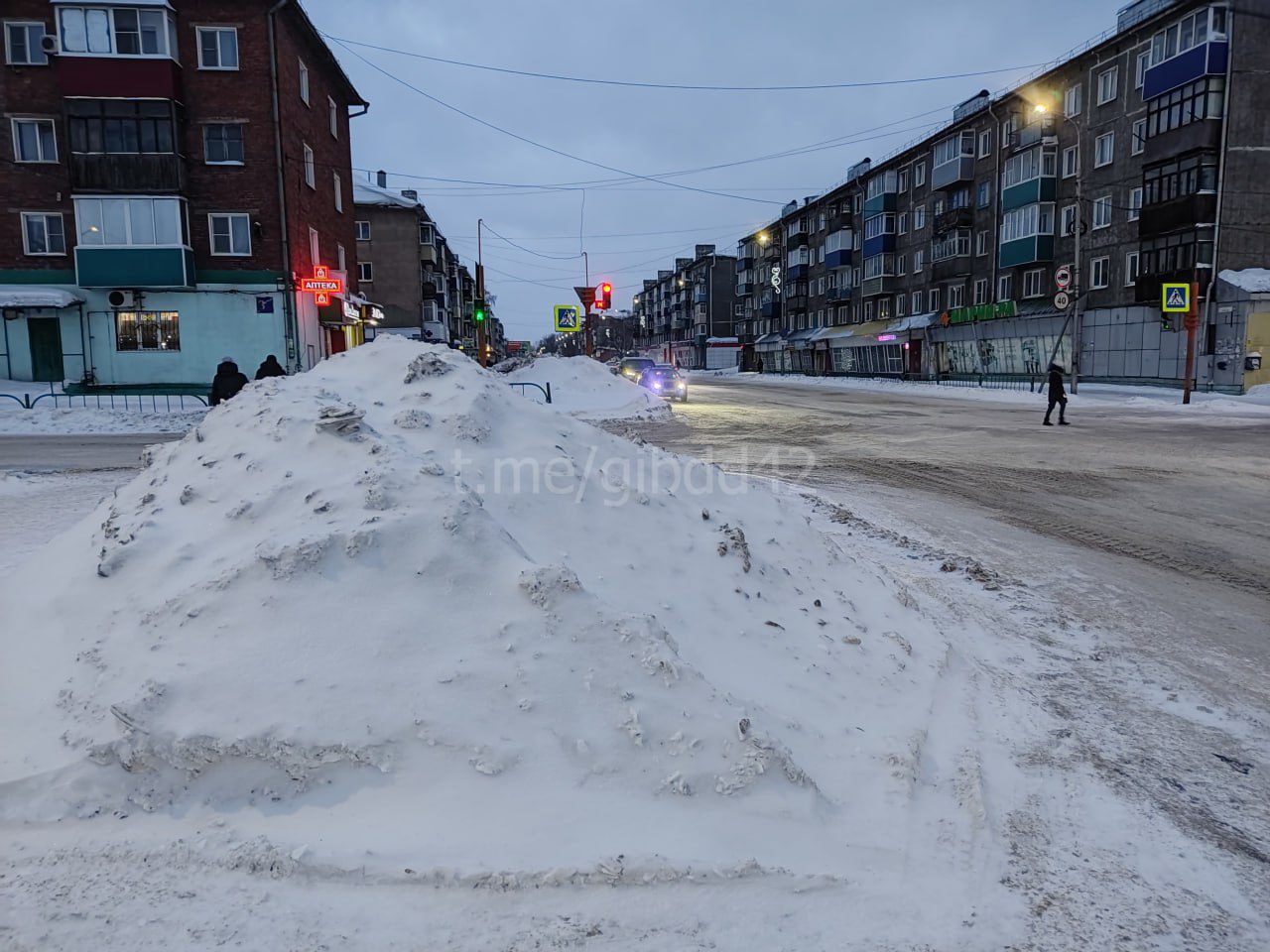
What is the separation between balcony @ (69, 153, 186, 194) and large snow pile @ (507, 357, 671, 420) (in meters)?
13.0

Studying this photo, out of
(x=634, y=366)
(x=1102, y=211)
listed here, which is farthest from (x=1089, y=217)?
(x=634, y=366)

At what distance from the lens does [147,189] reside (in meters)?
26.4

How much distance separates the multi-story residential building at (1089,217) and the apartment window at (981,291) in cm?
10

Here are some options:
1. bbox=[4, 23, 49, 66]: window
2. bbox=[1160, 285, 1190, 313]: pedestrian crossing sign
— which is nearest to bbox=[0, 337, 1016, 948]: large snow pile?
bbox=[1160, 285, 1190, 313]: pedestrian crossing sign

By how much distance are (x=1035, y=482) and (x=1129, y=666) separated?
6.74m

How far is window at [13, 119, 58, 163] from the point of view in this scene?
87.6 ft

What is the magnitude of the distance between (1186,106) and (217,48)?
36150mm

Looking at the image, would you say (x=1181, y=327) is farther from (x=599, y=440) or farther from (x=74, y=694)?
(x=74, y=694)

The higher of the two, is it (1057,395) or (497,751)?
(1057,395)

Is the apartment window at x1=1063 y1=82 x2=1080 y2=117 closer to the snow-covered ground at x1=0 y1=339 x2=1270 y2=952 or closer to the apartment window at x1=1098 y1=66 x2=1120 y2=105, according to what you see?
the apartment window at x1=1098 y1=66 x2=1120 y2=105

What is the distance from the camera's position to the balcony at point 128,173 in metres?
26.2

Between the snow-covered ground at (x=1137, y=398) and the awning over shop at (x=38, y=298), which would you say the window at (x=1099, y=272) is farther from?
the awning over shop at (x=38, y=298)

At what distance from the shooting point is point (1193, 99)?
3120cm

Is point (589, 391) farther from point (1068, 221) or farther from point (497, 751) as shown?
point (1068, 221)
